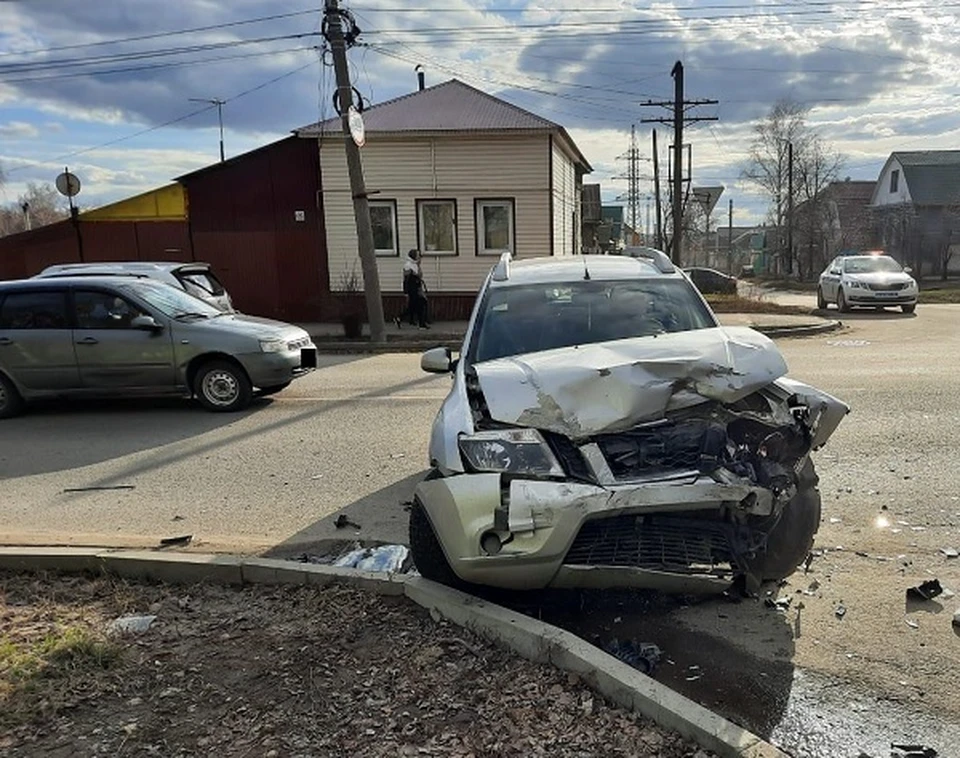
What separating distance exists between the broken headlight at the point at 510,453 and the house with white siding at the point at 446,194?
51.5ft

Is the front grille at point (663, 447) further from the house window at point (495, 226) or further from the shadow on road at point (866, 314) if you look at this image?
the shadow on road at point (866, 314)

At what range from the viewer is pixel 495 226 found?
18984mm

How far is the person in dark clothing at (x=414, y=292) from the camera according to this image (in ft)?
54.6

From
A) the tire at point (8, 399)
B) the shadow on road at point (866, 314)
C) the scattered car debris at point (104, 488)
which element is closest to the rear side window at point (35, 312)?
the tire at point (8, 399)

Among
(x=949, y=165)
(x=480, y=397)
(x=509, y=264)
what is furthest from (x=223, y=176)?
(x=949, y=165)

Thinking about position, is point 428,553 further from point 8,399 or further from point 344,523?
point 8,399

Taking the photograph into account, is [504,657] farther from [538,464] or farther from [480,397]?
[480,397]

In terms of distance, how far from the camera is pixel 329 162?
18.7 m

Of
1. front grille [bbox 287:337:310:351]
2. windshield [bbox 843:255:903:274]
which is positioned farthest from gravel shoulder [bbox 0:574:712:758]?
windshield [bbox 843:255:903:274]

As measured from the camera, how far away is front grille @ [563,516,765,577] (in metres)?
3.04

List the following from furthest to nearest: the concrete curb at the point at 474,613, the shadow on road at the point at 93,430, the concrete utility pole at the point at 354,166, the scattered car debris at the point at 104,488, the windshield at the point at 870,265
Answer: the windshield at the point at 870,265
the concrete utility pole at the point at 354,166
the shadow on road at the point at 93,430
the scattered car debris at the point at 104,488
the concrete curb at the point at 474,613

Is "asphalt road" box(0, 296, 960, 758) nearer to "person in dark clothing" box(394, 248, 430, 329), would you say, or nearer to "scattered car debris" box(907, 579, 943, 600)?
"scattered car debris" box(907, 579, 943, 600)

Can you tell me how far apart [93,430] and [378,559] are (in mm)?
5601

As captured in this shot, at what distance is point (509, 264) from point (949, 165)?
5561 cm
